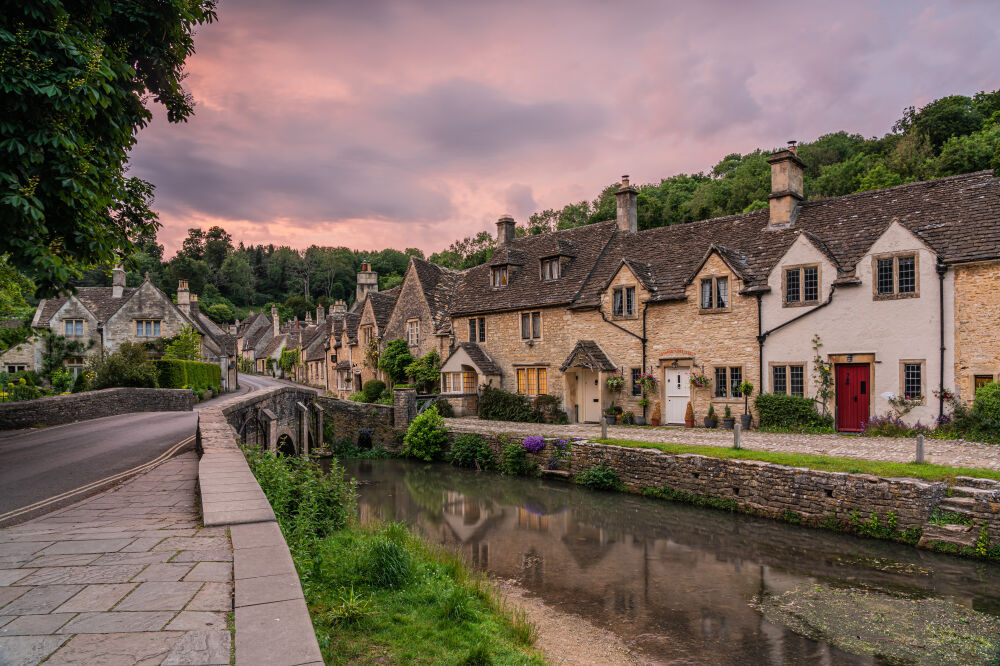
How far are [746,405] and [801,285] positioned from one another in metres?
5.04

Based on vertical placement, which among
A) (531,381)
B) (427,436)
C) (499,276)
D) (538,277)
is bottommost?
(427,436)

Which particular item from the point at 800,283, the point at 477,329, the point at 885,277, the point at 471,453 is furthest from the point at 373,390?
the point at 885,277

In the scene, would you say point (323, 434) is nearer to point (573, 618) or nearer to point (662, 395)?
point (662, 395)

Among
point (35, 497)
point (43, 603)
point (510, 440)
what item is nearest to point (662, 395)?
point (510, 440)

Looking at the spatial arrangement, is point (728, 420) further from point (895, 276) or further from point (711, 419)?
point (895, 276)

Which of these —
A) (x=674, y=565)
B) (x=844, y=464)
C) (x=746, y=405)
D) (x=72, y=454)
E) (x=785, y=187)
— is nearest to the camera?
(x=72, y=454)

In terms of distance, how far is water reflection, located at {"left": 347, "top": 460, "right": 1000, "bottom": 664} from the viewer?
9.61 meters

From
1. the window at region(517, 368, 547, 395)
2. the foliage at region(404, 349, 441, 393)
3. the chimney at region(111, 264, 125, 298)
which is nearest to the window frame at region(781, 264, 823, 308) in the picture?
the window at region(517, 368, 547, 395)

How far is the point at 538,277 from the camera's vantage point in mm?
32188

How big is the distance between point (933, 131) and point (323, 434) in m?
50.6

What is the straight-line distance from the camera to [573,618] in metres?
10.4

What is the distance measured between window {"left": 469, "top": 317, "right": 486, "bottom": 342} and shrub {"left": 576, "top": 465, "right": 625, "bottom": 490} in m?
14.7

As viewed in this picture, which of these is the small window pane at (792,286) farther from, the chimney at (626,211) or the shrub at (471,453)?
the shrub at (471,453)

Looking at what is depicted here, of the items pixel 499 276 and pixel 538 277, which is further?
pixel 499 276
